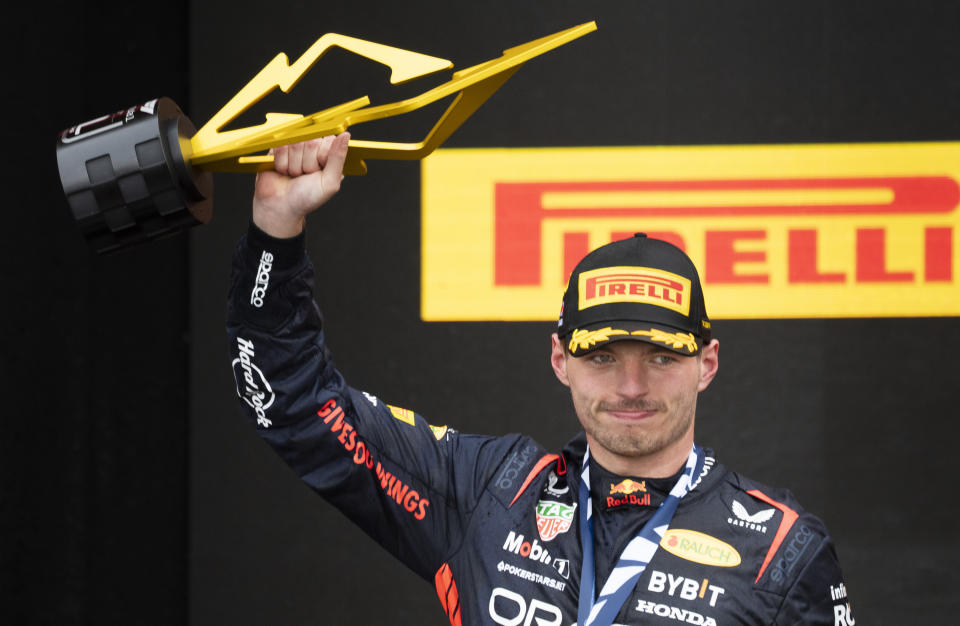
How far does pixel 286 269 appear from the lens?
4.25 feet

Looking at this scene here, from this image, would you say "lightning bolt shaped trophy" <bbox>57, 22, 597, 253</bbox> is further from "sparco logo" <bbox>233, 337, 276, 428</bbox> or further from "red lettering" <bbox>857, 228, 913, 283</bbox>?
"red lettering" <bbox>857, 228, 913, 283</bbox>

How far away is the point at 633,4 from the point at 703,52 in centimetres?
20

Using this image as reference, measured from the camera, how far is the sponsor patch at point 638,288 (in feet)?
4.33

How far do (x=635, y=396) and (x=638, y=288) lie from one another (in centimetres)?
14

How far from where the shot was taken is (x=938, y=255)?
2385mm

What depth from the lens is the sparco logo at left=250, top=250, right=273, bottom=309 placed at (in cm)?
129

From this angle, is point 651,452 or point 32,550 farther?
point 32,550

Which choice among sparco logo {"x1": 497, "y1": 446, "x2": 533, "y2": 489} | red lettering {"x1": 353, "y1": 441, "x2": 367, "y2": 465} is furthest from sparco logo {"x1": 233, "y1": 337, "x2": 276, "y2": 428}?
sparco logo {"x1": 497, "y1": 446, "x2": 533, "y2": 489}

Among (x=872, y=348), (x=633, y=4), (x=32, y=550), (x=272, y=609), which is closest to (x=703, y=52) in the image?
(x=633, y=4)

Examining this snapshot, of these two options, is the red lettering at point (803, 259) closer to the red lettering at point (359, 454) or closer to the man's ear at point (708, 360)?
the man's ear at point (708, 360)

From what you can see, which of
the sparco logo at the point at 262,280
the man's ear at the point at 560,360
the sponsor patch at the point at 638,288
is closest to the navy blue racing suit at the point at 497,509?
the sparco logo at the point at 262,280

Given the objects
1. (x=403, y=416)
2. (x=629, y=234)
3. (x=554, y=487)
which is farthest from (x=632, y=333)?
(x=629, y=234)

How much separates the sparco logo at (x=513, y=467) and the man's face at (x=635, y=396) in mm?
160

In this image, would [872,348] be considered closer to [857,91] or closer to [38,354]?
[857,91]
